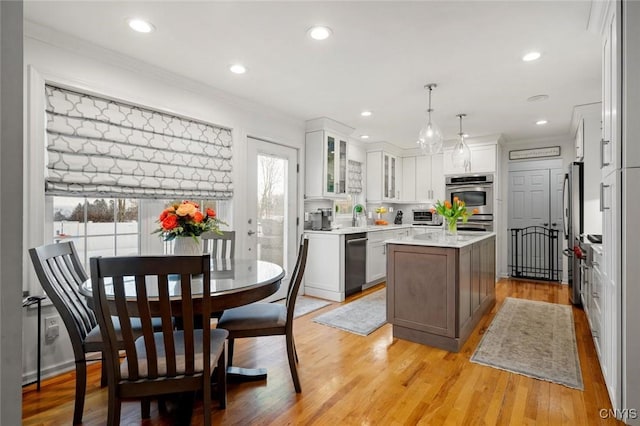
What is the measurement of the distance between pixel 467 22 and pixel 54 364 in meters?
3.65

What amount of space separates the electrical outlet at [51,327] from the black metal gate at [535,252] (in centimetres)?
618

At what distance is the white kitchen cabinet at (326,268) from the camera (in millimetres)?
4336

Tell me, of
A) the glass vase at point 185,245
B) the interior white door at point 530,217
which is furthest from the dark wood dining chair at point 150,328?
the interior white door at point 530,217

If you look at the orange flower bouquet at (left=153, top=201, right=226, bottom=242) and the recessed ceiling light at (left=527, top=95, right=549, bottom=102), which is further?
the recessed ceiling light at (left=527, top=95, right=549, bottom=102)

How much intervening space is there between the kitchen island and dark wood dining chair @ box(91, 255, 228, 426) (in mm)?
1938

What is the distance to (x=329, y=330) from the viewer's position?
3.28 meters

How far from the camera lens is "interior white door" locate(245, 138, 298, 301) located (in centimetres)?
392

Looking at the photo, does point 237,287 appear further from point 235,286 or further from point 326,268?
point 326,268

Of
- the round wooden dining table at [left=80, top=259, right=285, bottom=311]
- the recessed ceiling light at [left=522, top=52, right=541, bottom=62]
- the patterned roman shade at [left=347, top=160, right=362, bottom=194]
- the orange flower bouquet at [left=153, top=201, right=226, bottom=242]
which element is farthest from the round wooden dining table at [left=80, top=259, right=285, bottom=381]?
the patterned roman shade at [left=347, top=160, right=362, bottom=194]

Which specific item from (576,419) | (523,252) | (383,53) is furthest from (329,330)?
(523,252)

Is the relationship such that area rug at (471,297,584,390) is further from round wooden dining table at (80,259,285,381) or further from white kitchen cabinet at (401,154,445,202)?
white kitchen cabinet at (401,154,445,202)

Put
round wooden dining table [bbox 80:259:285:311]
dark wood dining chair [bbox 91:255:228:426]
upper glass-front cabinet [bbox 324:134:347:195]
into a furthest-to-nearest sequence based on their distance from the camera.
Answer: upper glass-front cabinet [bbox 324:134:347:195] < round wooden dining table [bbox 80:259:285:311] < dark wood dining chair [bbox 91:255:228:426]

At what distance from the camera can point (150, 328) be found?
1.47m

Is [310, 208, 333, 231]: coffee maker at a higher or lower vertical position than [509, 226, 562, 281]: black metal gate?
higher
